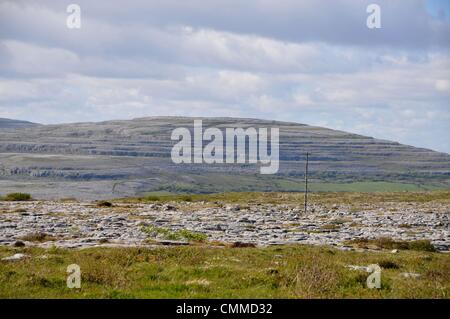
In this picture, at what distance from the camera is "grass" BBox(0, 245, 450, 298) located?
17031 mm

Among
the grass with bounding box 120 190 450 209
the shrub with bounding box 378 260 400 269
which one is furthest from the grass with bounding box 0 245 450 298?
A: the grass with bounding box 120 190 450 209

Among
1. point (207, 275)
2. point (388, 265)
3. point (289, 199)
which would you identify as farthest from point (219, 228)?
point (289, 199)

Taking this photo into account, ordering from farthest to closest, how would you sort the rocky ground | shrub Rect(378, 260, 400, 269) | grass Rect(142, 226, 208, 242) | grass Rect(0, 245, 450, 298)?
grass Rect(142, 226, 208, 242)
the rocky ground
shrub Rect(378, 260, 400, 269)
grass Rect(0, 245, 450, 298)

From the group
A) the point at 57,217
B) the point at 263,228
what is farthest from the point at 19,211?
the point at 263,228

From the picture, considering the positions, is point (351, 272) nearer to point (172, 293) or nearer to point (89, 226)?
point (172, 293)

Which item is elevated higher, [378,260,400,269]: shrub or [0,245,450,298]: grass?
[0,245,450,298]: grass

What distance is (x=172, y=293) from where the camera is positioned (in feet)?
55.2

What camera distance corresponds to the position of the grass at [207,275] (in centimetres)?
1703

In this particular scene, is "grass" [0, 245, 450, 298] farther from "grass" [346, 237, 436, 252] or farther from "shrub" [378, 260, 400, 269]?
"grass" [346, 237, 436, 252]

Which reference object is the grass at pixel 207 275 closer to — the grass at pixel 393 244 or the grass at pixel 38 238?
the grass at pixel 38 238

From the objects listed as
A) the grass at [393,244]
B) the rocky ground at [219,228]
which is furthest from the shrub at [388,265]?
the rocky ground at [219,228]

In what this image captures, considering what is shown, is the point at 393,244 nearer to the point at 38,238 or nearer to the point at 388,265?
the point at 388,265

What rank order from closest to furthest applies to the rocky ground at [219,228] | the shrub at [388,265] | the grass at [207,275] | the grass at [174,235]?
the grass at [207,275]
the shrub at [388,265]
the rocky ground at [219,228]
the grass at [174,235]

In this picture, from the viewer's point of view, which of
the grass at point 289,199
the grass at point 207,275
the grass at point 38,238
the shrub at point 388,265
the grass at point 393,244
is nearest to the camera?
the grass at point 207,275
